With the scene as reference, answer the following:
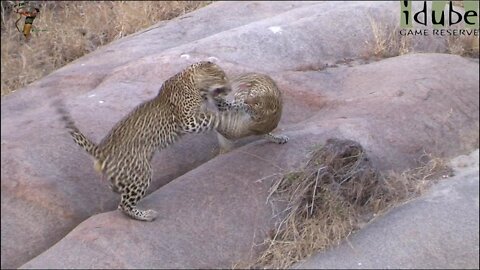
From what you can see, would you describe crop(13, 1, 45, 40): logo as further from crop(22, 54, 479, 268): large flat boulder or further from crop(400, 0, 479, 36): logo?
crop(400, 0, 479, 36): logo

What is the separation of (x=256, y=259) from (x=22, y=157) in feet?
6.47

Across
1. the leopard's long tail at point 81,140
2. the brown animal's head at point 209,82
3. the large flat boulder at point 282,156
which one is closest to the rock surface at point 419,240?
the large flat boulder at point 282,156

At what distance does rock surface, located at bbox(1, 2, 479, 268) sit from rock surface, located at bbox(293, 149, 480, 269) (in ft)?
1.91

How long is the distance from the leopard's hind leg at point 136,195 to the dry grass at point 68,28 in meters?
3.25

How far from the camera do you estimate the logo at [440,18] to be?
836 cm

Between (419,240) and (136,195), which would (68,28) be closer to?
(136,195)

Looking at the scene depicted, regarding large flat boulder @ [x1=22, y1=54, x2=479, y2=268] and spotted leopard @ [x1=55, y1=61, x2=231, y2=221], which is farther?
spotted leopard @ [x1=55, y1=61, x2=231, y2=221]

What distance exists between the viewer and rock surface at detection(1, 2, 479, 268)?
4887 mm

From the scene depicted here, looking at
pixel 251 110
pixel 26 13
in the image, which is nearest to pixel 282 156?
pixel 251 110

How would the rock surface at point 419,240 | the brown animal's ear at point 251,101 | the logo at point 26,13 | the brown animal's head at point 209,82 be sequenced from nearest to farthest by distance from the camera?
the rock surface at point 419,240
the brown animal's head at point 209,82
the brown animal's ear at point 251,101
the logo at point 26,13

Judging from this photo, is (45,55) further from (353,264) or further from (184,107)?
(353,264)

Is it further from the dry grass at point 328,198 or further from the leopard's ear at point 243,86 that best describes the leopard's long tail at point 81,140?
the leopard's ear at point 243,86

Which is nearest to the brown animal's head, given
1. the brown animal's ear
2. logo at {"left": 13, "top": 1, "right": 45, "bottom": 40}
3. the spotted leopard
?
the spotted leopard

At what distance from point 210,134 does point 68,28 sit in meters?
4.04
